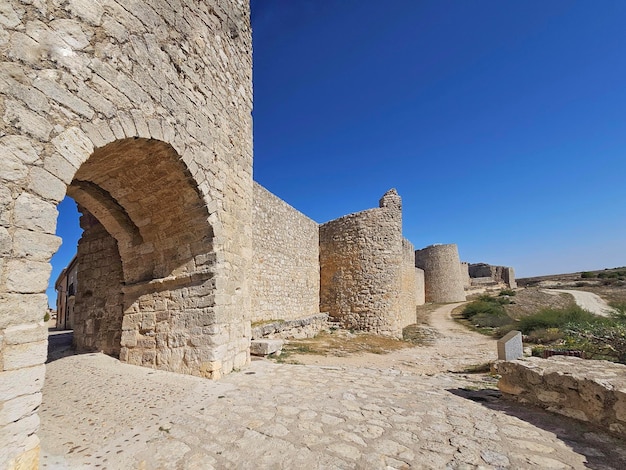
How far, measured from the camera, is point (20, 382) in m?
2.12

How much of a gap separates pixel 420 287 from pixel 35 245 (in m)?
30.0

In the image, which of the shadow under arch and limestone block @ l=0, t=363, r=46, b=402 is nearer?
limestone block @ l=0, t=363, r=46, b=402

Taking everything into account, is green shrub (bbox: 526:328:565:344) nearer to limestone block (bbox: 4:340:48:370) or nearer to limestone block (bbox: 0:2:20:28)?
limestone block (bbox: 4:340:48:370)

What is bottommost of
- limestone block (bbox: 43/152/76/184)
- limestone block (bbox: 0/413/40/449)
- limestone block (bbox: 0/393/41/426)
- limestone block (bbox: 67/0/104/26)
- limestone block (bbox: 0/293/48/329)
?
limestone block (bbox: 0/413/40/449)

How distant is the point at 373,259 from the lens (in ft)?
46.2

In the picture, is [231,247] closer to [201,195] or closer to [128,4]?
[201,195]

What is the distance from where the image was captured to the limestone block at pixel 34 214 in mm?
2219

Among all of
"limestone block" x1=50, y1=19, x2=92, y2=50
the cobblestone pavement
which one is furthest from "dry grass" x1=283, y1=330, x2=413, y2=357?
"limestone block" x1=50, y1=19, x2=92, y2=50

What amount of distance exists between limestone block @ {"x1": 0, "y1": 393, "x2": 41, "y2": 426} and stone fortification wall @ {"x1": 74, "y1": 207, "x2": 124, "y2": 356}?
370 centimetres

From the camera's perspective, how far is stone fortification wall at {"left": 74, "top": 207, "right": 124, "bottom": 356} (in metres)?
5.72

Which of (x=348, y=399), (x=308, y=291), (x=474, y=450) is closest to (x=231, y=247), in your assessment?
(x=348, y=399)

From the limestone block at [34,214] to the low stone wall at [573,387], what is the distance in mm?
4863

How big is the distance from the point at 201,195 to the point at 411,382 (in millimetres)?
4048

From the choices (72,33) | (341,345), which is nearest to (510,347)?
(341,345)
